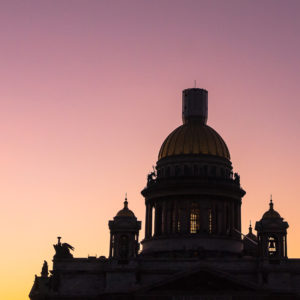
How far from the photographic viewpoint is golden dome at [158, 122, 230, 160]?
311 feet

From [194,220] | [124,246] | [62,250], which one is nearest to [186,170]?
[194,220]

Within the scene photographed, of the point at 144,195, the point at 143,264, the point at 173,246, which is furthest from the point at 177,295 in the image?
the point at 144,195

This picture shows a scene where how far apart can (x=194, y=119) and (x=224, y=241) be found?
54.9ft

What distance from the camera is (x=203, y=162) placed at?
94188mm

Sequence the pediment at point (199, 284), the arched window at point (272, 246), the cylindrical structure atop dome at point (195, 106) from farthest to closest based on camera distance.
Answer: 1. the cylindrical structure atop dome at point (195, 106)
2. the arched window at point (272, 246)
3. the pediment at point (199, 284)

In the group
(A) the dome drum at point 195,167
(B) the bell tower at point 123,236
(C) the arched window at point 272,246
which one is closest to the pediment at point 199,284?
(B) the bell tower at point 123,236

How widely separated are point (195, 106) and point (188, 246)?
19.1 meters

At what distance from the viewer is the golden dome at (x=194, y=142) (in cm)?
9494

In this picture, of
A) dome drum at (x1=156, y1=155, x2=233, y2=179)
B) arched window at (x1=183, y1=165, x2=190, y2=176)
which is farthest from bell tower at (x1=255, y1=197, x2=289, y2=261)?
arched window at (x1=183, y1=165, x2=190, y2=176)

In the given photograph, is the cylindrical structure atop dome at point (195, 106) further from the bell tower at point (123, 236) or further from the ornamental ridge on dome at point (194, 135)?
the bell tower at point (123, 236)

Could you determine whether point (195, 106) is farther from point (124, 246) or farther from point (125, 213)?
point (124, 246)

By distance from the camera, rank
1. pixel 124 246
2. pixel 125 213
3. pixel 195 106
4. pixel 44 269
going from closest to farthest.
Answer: pixel 124 246 < pixel 125 213 < pixel 44 269 < pixel 195 106

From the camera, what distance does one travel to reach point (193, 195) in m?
92.2

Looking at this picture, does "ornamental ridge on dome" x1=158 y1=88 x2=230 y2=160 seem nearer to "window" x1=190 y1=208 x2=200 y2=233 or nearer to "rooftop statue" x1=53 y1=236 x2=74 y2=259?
"window" x1=190 y1=208 x2=200 y2=233
